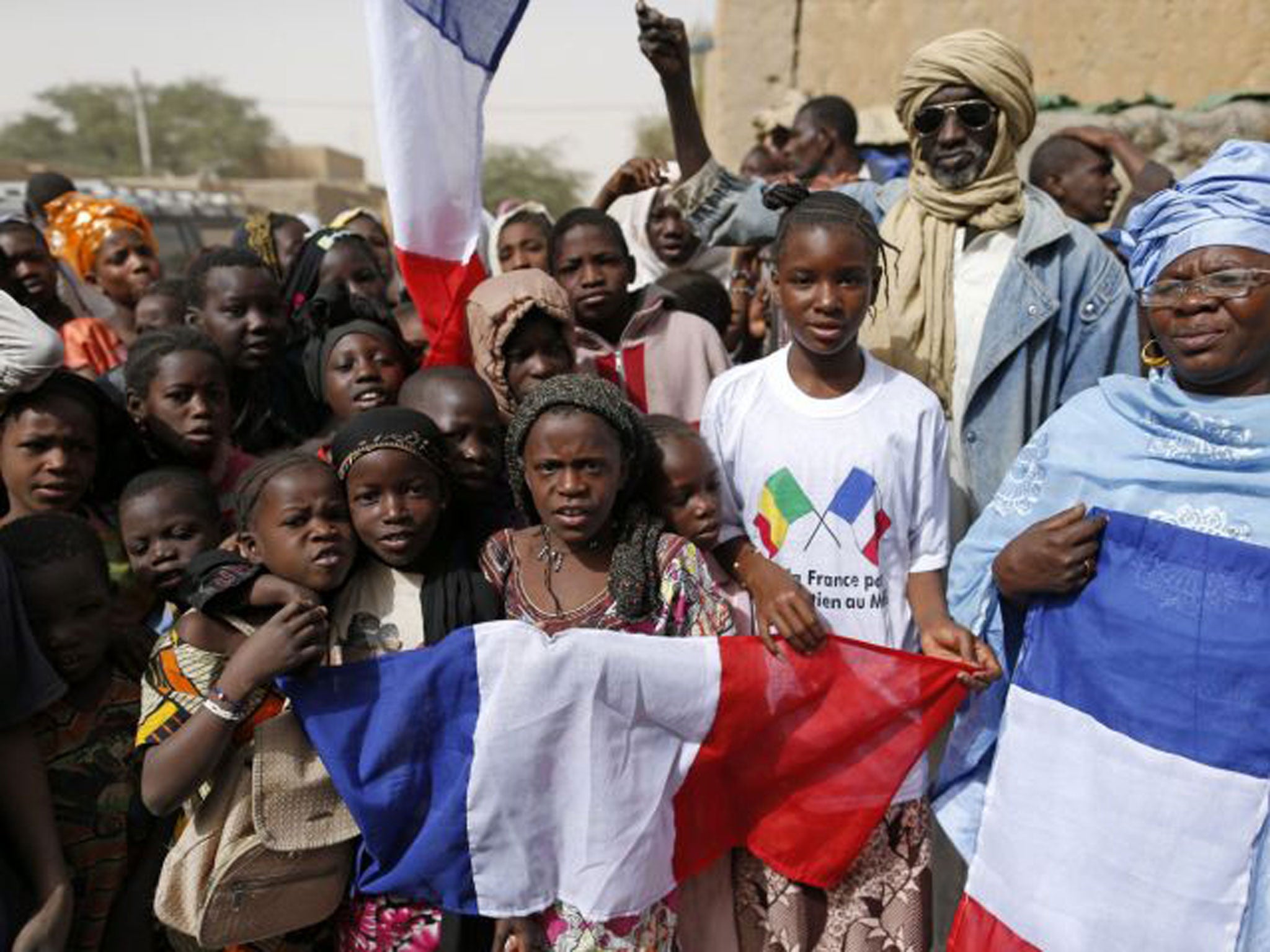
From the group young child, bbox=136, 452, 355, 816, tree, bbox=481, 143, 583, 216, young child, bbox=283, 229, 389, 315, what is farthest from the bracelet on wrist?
tree, bbox=481, 143, 583, 216

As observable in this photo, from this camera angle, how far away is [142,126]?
1795 inches

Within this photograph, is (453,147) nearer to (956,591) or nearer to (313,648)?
(313,648)

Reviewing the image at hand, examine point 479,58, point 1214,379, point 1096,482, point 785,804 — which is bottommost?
point 785,804

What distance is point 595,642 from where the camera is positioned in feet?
8.04

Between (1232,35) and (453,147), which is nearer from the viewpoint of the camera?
(453,147)

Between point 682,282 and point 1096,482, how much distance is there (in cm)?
247

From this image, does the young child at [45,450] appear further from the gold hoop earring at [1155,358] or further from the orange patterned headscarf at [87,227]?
the orange patterned headscarf at [87,227]

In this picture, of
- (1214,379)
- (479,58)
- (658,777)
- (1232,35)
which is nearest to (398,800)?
(658,777)

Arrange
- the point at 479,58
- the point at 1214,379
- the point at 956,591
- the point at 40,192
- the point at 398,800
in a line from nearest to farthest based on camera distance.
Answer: the point at 1214,379
the point at 398,800
the point at 956,591
the point at 479,58
the point at 40,192

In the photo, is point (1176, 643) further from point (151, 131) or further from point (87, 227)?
point (151, 131)

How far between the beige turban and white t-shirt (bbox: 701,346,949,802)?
0.51 m

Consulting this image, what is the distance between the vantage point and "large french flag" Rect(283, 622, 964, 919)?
2.43m

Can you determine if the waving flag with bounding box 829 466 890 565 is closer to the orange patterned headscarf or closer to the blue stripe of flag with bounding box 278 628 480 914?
the blue stripe of flag with bounding box 278 628 480 914

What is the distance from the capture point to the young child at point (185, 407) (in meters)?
3.31
